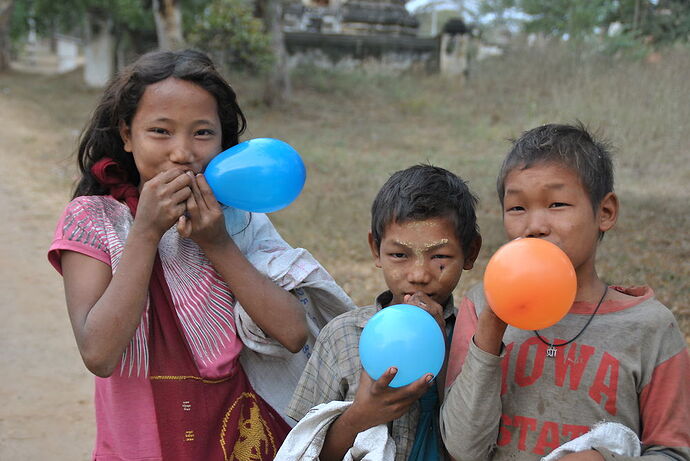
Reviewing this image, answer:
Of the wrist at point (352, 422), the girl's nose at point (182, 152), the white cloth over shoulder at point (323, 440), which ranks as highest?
the girl's nose at point (182, 152)

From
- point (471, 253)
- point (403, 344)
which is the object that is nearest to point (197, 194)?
point (403, 344)

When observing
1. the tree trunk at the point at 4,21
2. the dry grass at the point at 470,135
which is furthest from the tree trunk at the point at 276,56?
the tree trunk at the point at 4,21

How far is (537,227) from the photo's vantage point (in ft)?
5.21

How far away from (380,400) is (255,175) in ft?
2.05

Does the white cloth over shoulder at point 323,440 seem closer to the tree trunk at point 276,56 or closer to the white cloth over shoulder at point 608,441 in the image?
the white cloth over shoulder at point 608,441

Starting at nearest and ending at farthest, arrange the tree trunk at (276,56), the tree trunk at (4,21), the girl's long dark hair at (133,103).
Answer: the girl's long dark hair at (133,103) → the tree trunk at (276,56) → the tree trunk at (4,21)

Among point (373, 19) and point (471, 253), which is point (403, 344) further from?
point (373, 19)

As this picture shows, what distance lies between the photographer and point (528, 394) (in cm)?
161

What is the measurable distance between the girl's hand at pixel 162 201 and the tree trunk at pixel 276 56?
13033 millimetres

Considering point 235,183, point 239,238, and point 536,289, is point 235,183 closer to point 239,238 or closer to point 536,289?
point 239,238

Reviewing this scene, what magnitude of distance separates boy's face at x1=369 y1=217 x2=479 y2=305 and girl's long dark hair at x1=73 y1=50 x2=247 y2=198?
1.89 ft

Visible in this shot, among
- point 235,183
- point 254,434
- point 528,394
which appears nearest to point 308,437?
point 254,434

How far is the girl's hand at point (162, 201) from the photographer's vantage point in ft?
5.65

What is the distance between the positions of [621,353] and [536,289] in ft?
1.00
